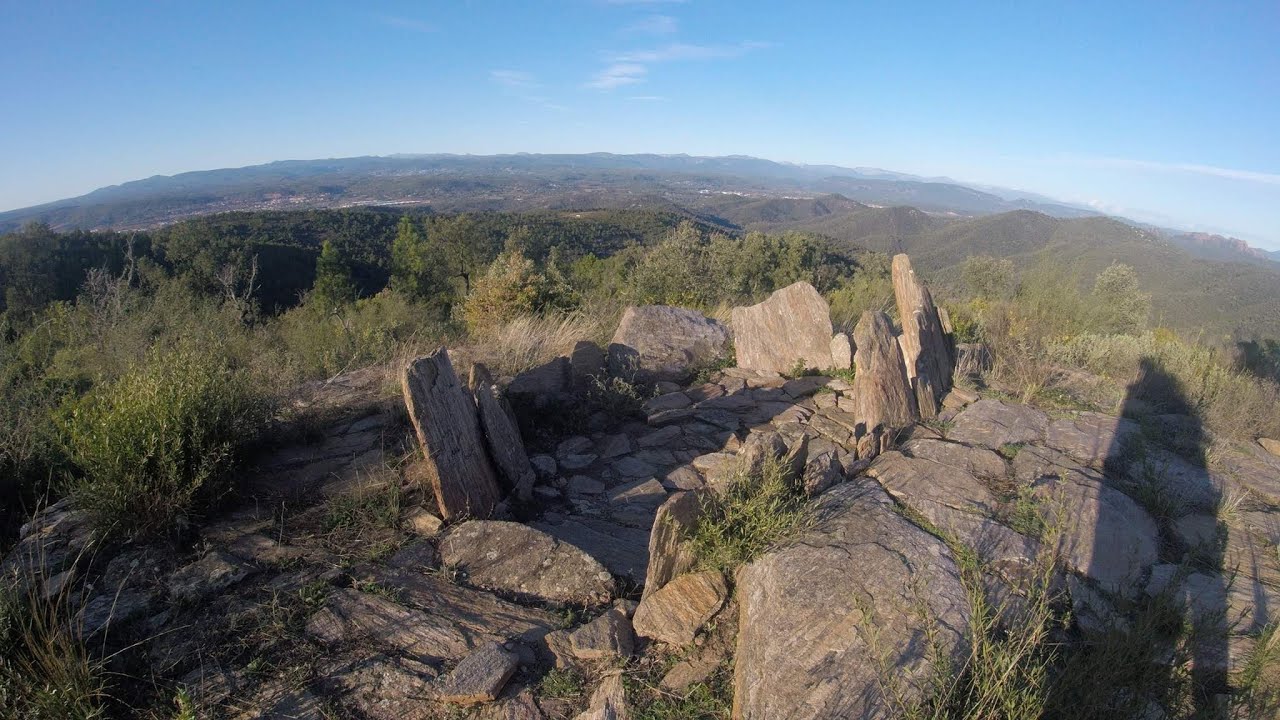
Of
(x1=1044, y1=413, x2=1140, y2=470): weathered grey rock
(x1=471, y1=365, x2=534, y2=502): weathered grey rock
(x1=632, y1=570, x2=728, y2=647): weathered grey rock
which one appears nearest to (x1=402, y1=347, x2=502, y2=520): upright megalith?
(x1=471, y1=365, x2=534, y2=502): weathered grey rock

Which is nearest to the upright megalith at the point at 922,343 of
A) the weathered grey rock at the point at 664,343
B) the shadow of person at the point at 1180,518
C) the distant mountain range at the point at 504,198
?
the shadow of person at the point at 1180,518

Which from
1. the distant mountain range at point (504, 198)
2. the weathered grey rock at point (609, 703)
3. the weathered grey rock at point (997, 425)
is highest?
Result: the distant mountain range at point (504, 198)

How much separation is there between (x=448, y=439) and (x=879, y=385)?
11.9ft

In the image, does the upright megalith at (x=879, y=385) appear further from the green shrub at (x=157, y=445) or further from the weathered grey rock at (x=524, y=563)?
the green shrub at (x=157, y=445)

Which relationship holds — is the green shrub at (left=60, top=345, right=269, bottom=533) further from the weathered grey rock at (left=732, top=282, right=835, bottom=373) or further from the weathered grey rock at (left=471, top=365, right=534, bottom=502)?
the weathered grey rock at (left=732, top=282, right=835, bottom=373)

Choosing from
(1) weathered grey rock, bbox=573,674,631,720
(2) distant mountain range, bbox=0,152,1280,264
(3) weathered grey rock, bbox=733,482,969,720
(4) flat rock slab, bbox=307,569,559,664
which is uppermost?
(2) distant mountain range, bbox=0,152,1280,264

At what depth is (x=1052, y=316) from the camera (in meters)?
8.73

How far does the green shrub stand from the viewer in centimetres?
310

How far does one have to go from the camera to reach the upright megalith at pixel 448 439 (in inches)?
141

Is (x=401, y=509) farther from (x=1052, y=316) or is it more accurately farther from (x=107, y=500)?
(x=1052, y=316)

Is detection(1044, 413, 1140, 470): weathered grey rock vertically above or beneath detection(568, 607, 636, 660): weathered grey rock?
above

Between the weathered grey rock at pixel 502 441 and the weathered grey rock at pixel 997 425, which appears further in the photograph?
the weathered grey rock at pixel 997 425

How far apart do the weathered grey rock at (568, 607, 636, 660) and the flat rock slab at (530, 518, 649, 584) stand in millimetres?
505

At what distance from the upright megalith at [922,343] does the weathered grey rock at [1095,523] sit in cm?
120
